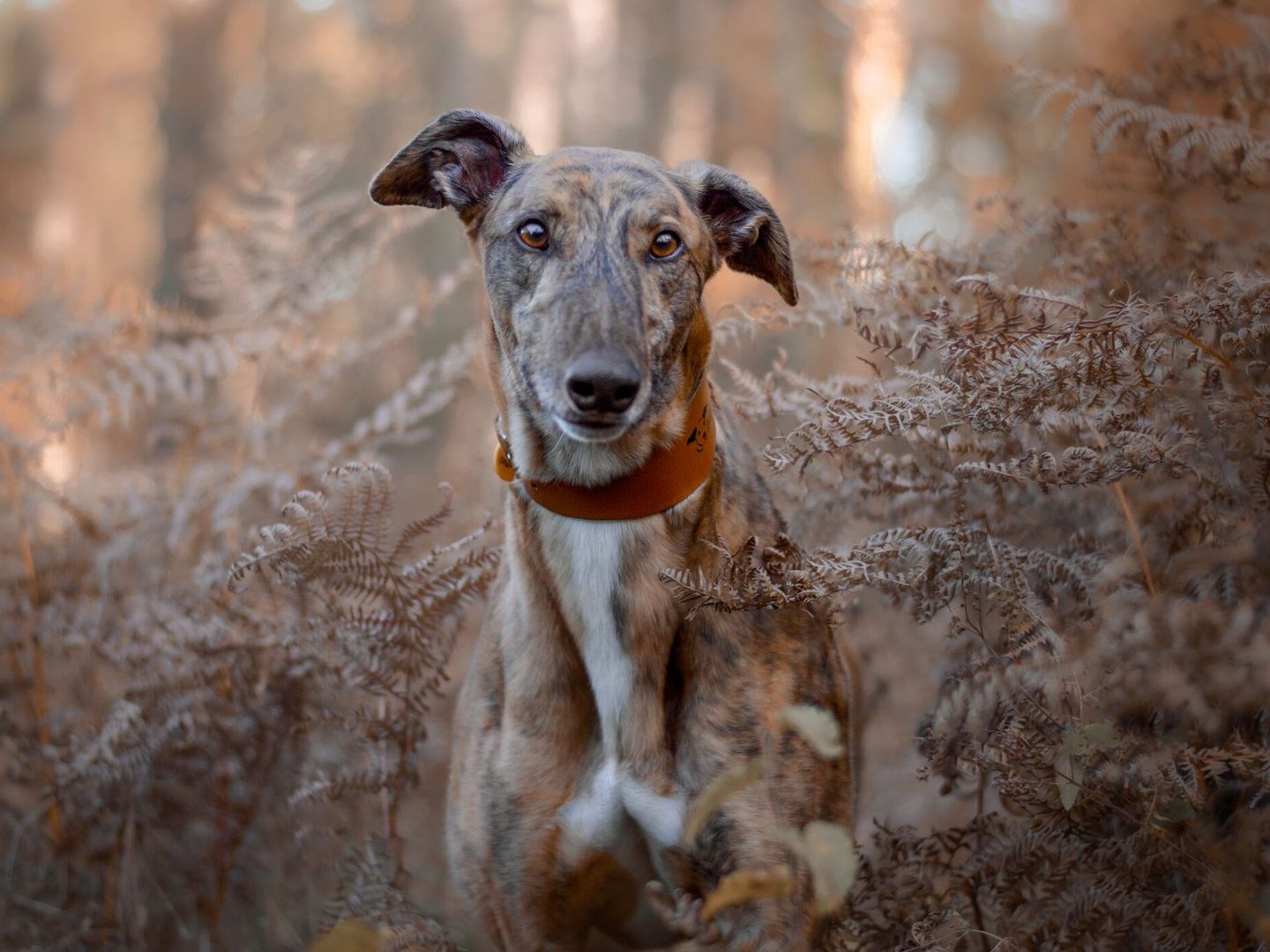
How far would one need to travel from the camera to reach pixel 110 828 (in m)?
4.18

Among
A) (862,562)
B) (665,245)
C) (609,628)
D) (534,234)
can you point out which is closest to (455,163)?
(534,234)

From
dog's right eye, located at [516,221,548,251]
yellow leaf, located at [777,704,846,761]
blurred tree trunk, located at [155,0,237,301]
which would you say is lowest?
yellow leaf, located at [777,704,846,761]

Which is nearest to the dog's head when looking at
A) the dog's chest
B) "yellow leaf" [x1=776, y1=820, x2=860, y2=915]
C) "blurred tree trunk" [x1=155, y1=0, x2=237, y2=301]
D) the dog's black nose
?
the dog's black nose

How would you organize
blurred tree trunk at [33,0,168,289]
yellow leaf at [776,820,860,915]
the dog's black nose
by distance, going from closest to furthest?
yellow leaf at [776,820,860,915] < the dog's black nose < blurred tree trunk at [33,0,168,289]

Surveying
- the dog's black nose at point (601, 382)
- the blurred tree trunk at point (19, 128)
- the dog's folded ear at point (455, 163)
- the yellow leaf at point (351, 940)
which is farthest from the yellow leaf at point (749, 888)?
the blurred tree trunk at point (19, 128)

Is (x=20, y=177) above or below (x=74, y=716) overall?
above

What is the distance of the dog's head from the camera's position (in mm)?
2613

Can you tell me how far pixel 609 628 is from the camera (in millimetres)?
2938

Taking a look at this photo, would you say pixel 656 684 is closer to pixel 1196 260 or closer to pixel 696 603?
pixel 696 603

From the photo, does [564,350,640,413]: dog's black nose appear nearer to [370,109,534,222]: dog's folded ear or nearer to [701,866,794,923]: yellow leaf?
[370,109,534,222]: dog's folded ear

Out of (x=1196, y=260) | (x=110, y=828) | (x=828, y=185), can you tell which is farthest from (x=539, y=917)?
(x=828, y=185)

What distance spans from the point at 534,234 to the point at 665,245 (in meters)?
0.35

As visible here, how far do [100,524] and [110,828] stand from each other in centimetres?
133

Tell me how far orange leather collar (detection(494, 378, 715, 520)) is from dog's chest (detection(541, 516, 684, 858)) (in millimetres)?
82
